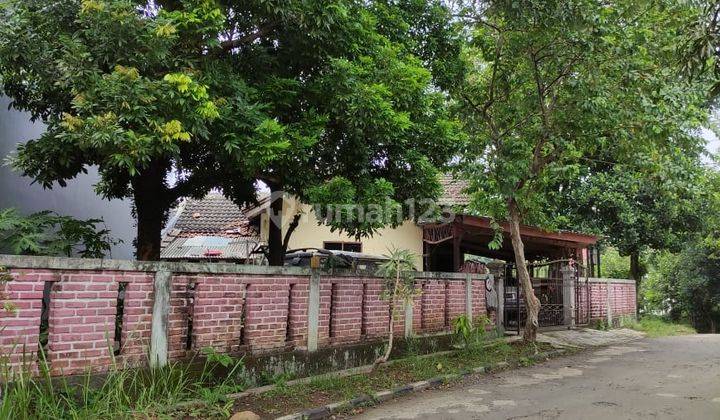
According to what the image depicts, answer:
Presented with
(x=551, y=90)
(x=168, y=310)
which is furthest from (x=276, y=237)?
(x=551, y=90)

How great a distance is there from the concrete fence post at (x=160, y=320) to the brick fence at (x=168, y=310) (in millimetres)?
11

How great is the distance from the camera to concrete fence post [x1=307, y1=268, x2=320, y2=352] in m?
8.10

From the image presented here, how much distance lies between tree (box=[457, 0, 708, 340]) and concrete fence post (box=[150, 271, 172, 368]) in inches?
243

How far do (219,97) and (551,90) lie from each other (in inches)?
296

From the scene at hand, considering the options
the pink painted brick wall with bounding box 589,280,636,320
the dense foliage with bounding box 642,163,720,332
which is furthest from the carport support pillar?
the dense foliage with bounding box 642,163,720,332

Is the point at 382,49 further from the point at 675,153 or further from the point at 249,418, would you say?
the point at 675,153

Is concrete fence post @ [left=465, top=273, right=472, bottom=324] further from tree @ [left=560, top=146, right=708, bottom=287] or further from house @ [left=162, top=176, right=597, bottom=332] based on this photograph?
tree @ [left=560, top=146, right=708, bottom=287]

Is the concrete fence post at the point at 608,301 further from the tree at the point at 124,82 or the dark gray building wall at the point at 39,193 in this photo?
the tree at the point at 124,82

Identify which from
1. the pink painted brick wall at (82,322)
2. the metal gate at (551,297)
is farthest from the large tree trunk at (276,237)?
the metal gate at (551,297)

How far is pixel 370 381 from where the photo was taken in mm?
7992

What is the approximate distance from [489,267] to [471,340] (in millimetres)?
2762

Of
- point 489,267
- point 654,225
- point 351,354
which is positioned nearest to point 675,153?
point 489,267

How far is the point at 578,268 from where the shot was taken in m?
17.2

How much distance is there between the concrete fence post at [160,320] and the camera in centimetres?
620
